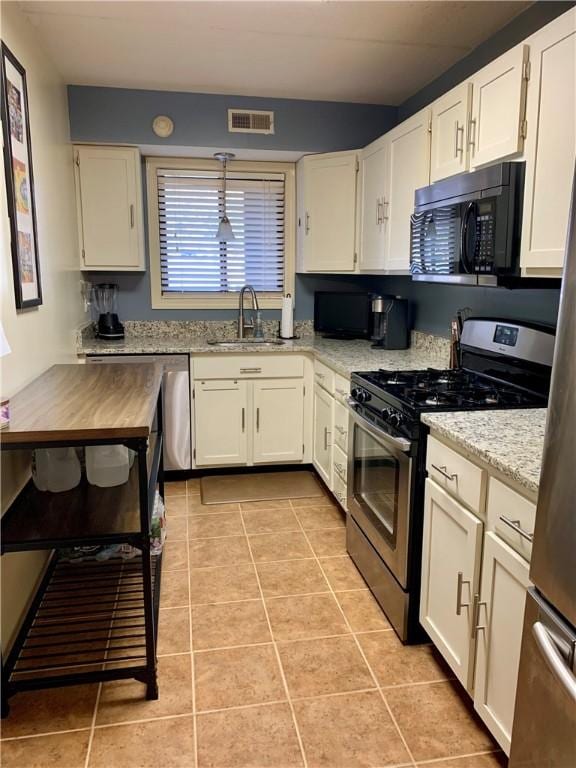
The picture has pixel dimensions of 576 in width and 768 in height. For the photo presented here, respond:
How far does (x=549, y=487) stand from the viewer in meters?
1.10

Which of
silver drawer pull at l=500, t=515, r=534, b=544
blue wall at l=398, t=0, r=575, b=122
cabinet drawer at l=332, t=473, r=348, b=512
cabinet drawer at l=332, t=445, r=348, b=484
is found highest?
blue wall at l=398, t=0, r=575, b=122

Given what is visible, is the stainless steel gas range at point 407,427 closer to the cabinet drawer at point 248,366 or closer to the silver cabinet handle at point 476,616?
the silver cabinet handle at point 476,616

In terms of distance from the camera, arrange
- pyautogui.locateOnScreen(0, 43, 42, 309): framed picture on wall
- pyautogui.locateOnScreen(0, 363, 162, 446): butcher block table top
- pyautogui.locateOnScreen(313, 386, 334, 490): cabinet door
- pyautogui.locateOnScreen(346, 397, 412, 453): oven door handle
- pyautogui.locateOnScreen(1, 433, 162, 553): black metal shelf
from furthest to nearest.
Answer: pyautogui.locateOnScreen(313, 386, 334, 490): cabinet door, pyautogui.locateOnScreen(0, 43, 42, 309): framed picture on wall, pyautogui.locateOnScreen(346, 397, 412, 453): oven door handle, pyautogui.locateOnScreen(1, 433, 162, 553): black metal shelf, pyautogui.locateOnScreen(0, 363, 162, 446): butcher block table top

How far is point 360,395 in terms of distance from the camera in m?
2.56

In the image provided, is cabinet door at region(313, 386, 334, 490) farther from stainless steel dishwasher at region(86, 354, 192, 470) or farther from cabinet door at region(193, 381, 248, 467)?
stainless steel dishwasher at region(86, 354, 192, 470)

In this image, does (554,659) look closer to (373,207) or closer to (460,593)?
(460,593)

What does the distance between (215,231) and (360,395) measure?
2183 millimetres

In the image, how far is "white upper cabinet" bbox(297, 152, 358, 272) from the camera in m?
3.72

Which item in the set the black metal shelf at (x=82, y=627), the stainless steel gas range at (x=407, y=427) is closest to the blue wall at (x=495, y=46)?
the stainless steel gas range at (x=407, y=427)

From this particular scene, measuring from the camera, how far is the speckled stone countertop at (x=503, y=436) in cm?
143

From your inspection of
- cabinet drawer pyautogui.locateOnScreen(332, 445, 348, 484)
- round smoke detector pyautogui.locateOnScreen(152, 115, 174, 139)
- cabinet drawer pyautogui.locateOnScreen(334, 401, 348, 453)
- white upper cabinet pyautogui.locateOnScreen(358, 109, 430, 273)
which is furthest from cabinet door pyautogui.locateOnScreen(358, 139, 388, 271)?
round smoke detector pyautogui.locateOnScreen(152, 115, 174, 139)

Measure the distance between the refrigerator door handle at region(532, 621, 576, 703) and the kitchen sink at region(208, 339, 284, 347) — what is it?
2.78 meters

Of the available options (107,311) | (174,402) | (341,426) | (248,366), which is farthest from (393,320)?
(107,311)

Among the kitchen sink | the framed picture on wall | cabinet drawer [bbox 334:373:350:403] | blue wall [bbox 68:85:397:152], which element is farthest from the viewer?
the kitchen sink
